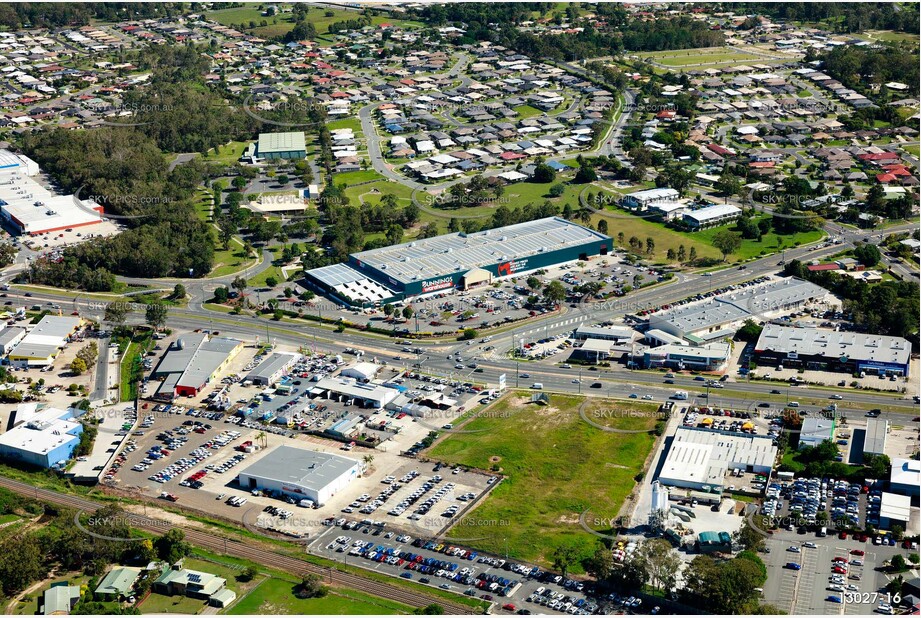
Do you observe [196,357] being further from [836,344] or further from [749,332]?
[836,344]

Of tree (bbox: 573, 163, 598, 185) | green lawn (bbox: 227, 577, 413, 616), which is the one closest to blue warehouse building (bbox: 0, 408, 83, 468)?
green lawn (bbox: 227, 577, 413, 616)

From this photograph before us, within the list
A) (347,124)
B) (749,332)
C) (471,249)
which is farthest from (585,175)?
(749,332)

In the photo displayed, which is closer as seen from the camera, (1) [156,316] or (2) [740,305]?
(1) [156,316]

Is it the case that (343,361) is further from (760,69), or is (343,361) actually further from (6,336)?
(760,69)

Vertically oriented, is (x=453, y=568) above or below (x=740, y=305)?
below

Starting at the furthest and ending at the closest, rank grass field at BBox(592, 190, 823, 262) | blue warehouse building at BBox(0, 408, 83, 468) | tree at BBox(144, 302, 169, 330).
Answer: grass field at BBox(592, 190, 823, 262) → tree at BBox(144, 302, 169, 330) → blue warehouse building at BBox(0, 408, 83, 468)

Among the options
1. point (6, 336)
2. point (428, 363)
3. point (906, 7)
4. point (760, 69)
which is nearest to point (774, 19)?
point (906, 7)

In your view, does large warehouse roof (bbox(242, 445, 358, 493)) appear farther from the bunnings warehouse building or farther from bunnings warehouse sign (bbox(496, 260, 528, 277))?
bunnings warehouse sign (bbox(496, 260, 528, 277))
